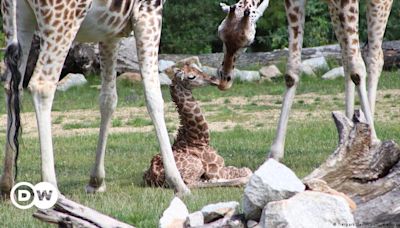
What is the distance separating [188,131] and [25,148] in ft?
10.8

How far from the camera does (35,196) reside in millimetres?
6195

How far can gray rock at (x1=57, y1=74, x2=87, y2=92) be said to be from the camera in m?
18.3

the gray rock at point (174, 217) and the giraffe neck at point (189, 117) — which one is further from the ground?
the gray rock at point (174, 217)

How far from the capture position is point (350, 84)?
934 cm

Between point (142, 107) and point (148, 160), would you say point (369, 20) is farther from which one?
point (142, 107)

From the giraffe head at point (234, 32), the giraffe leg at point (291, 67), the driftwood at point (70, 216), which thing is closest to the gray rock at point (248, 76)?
the giraffe leg at point (291, 67)

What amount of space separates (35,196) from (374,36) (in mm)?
4350

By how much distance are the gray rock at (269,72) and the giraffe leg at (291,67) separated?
9.82 meters

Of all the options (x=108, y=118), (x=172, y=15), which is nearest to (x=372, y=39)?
(x=108, y=118)

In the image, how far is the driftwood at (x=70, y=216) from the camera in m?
4.93

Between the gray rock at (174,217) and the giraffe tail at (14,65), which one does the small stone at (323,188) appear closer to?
the gray rock at (174,217)

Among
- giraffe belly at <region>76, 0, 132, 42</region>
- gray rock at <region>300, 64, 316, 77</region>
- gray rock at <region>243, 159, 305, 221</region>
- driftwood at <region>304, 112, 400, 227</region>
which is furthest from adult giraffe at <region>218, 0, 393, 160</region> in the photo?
gray rock at <region>300, 64, 316, 77</region>

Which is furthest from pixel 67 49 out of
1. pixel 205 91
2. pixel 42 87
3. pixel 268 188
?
pixel 205 91

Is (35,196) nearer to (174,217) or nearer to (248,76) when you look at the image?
(174,217)
